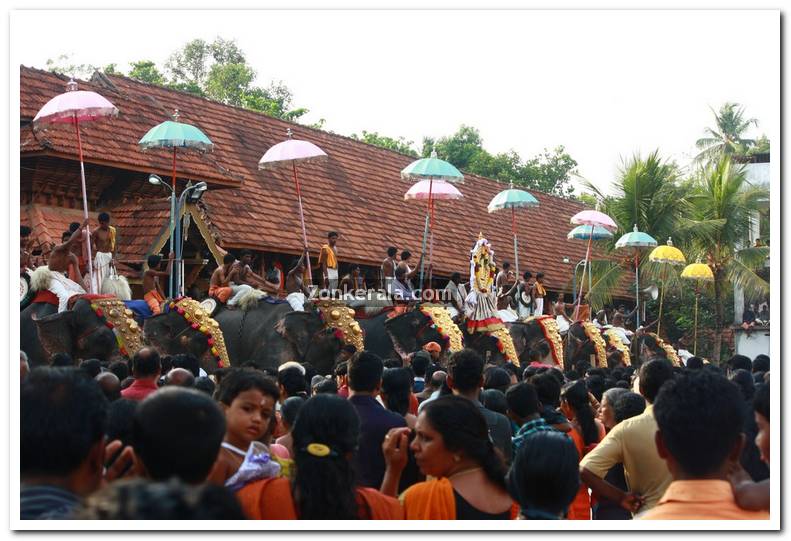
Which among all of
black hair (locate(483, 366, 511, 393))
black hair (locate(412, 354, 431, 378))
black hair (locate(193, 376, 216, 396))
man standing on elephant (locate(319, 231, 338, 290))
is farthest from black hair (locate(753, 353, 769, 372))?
man standing on elephant (locate(319, 231, 338, 290))

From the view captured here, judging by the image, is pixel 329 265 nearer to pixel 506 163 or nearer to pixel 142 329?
pixel 142 329

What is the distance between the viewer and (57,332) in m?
12.7

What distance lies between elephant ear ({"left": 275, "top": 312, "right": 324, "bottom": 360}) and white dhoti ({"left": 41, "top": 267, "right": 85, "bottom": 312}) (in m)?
2.62

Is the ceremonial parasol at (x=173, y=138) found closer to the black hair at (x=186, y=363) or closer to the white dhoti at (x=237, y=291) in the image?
the white dhoti at (x=237, y=291)

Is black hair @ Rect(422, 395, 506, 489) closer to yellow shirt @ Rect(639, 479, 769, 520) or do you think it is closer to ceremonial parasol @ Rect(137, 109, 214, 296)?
yellow shirt @ Rect(639, 479, 769, 520)

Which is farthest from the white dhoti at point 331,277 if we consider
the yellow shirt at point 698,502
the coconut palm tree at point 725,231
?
the coconut palm tree at point 725,231

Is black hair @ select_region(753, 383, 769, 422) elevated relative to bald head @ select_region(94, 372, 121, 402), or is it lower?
elevated

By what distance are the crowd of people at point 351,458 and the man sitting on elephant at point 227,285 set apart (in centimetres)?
962

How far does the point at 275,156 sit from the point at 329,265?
1790 mm

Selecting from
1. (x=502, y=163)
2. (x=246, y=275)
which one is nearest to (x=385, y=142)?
(x=502, y=163)

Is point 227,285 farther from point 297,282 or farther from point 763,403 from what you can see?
point 763,403

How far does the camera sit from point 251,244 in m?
18.6

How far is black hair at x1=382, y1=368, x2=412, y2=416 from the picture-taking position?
5875mm
